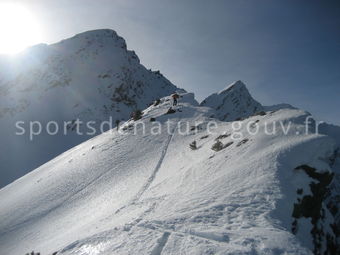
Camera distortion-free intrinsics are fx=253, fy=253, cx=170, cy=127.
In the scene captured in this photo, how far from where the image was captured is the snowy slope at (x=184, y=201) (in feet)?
28.1

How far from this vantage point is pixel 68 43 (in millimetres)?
92750

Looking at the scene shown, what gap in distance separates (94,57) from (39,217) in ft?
255

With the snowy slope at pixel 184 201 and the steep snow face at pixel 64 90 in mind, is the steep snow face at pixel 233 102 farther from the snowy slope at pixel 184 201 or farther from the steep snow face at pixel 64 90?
the snowy slope at pixel 184 201

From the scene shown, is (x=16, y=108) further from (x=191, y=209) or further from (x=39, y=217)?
(x=191, y=209)

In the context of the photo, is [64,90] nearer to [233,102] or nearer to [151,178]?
[233,102]

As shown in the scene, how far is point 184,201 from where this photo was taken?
441 inches

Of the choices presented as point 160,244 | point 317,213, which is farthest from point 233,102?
point 160,244

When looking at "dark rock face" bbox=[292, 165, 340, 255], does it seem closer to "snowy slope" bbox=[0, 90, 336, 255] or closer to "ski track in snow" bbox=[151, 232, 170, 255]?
"snowy slope" bbox=[0, 90, 336, 255]

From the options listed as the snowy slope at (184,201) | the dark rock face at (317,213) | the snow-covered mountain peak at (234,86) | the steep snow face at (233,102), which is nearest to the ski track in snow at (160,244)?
the snowy slope at (184,201)

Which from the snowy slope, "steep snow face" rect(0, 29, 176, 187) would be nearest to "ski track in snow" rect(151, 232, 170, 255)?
the snowy slope

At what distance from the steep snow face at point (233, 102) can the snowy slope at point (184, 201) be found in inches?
2394

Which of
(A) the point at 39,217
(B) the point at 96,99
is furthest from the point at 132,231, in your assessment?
(B) the point at 96,99

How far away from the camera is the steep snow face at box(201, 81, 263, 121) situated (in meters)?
84.5

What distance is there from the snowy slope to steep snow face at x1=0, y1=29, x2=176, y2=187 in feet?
112
